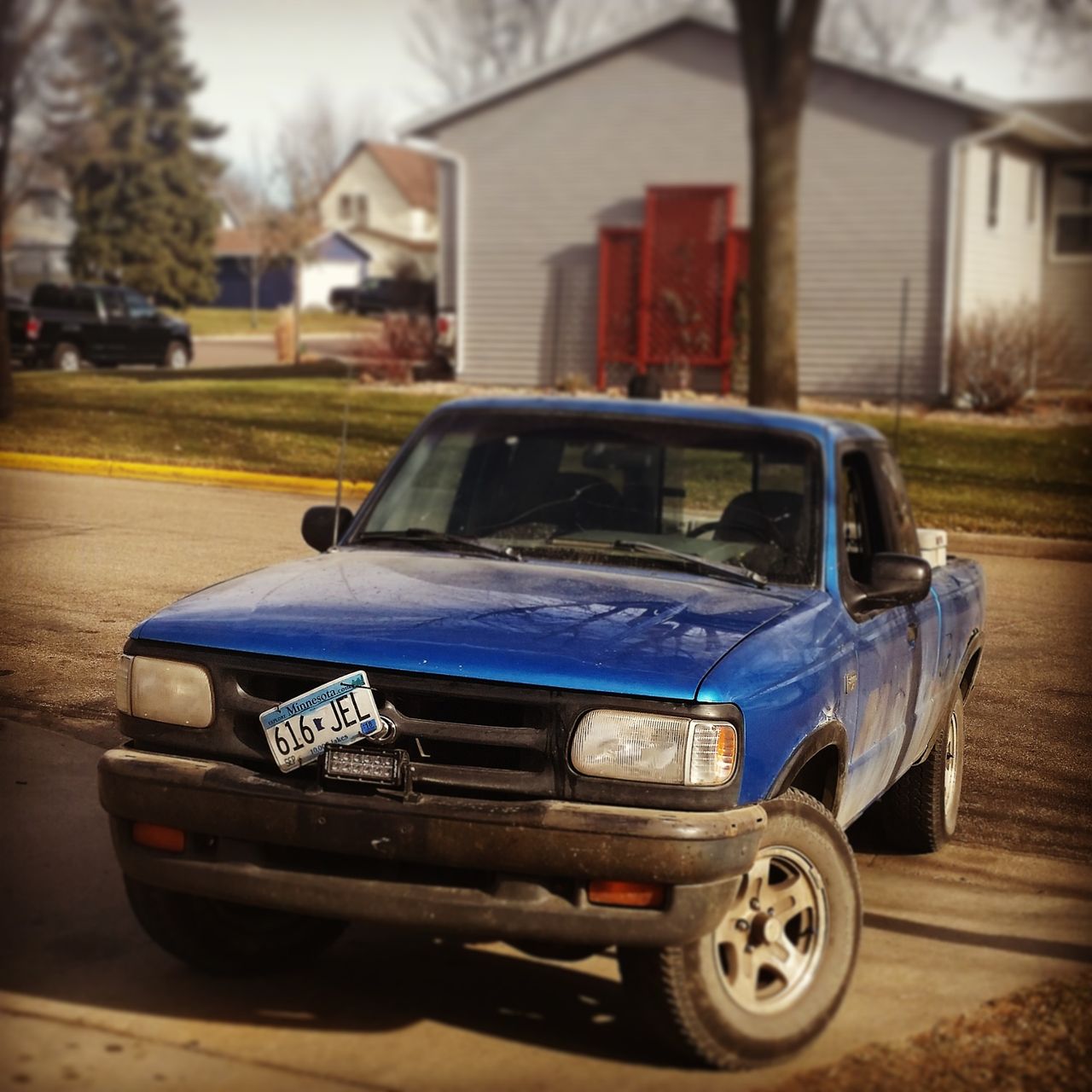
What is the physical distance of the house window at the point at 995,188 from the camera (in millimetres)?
26406

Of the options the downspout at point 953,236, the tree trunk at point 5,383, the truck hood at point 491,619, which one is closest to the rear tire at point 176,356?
the tree trunk at point 5,383

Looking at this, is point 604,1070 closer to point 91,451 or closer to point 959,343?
point 91,451

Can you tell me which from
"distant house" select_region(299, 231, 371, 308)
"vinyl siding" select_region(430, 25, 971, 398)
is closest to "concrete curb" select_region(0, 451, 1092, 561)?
"vinyl siding" select_region(430, 25, 971, 398)

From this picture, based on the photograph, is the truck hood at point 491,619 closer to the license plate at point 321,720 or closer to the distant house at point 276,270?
the license plate at point 321,720

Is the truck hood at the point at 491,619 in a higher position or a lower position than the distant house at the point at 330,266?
lower

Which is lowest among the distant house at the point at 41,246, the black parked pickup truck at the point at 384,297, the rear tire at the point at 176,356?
the rear tire at the point at 176,356

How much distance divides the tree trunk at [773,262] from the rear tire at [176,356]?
19150mm

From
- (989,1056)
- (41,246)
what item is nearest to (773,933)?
(989,1056)

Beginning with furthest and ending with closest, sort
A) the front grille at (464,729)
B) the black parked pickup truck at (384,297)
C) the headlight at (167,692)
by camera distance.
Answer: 1. the black parked pickup truck at (384,297)
2. the headlight at (167,692)
3. the front grille at (464,729)

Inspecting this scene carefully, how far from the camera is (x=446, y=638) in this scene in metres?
4.27

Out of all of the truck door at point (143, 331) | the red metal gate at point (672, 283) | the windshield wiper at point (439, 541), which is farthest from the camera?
the truck door at point (143, 331)

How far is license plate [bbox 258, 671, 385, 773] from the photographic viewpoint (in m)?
4.20

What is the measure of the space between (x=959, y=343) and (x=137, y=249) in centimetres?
1967

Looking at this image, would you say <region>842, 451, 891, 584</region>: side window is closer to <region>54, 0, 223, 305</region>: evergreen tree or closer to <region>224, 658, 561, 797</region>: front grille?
<region>224, 658, 561, 797</region>: front grille
